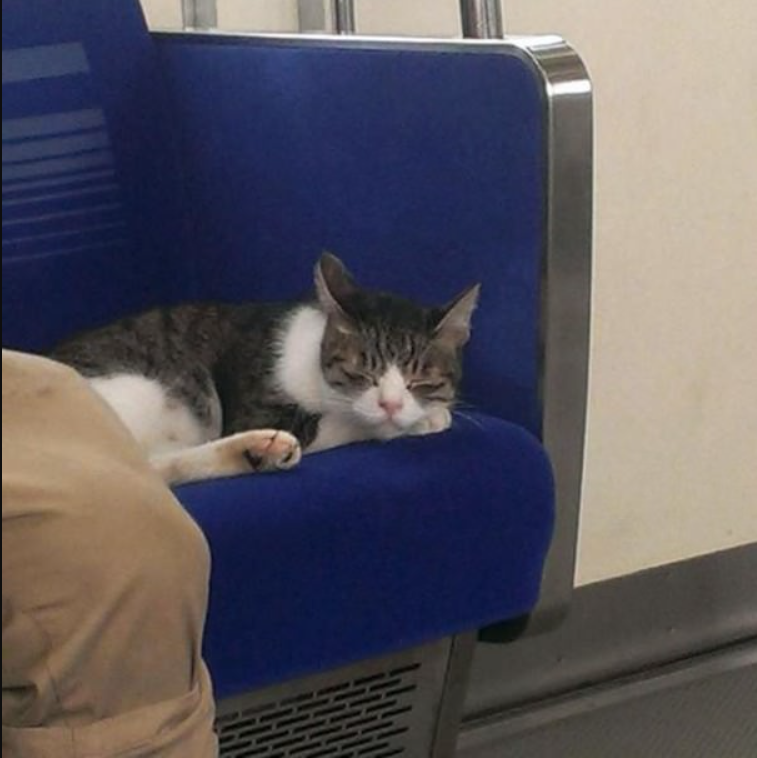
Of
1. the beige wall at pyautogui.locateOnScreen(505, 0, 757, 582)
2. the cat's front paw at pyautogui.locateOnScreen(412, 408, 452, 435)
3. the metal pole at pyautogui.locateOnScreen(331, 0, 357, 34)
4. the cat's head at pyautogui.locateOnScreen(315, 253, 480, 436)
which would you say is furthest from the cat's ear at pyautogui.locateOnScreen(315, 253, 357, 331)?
the beige wall at pyautogui.locateOnScreen(505, 0, 757, 582)

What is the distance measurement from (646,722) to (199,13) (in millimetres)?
889

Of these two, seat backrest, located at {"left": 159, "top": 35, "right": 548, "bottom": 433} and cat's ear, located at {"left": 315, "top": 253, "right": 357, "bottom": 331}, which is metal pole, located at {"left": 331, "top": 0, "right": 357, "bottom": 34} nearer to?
seat backrest, located at {"left": 159, "top": 35, "right": 548, "bottom": 433}

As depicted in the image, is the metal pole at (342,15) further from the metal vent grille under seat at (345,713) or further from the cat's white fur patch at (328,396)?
the metal vent grille under seat at (345,713)

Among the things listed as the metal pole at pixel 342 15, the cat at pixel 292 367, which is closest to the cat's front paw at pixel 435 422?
the cat at pixel 292 367

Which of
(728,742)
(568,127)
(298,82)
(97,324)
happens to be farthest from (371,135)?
(728,742)

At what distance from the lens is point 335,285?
122 centimetres

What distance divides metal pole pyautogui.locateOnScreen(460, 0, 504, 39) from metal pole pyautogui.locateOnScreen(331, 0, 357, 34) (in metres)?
0.27

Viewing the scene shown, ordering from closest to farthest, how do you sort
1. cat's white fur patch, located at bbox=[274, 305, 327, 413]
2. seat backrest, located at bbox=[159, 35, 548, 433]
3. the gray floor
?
seat backrest, located at bbox=[159, 35, 548, 433] < cat's white fur patch, located at bbox=[274, 305, 327, 413] < the gray floor

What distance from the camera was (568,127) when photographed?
3.60 feet

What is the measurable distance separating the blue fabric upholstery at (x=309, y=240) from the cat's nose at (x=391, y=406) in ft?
0.18

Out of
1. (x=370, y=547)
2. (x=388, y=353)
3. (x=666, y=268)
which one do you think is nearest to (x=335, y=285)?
(x=388, y=353)

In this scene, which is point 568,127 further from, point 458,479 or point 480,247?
point 458,479

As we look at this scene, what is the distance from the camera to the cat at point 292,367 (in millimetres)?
1202

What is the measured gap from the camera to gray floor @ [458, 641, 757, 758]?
161 centimetres
